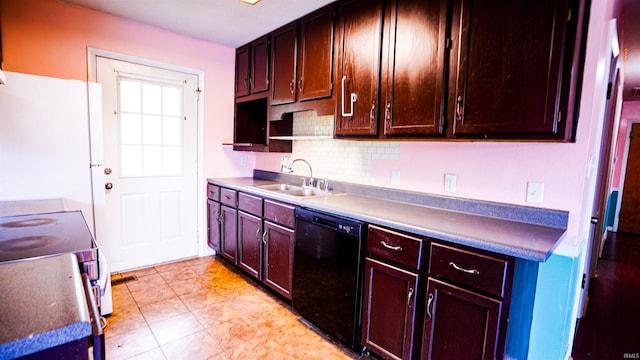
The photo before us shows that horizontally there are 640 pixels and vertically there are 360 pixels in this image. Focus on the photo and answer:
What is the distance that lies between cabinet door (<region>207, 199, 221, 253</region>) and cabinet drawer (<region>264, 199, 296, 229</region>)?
37.5 inches

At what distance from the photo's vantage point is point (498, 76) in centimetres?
151

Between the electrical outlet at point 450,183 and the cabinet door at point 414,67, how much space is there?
1.36 ft

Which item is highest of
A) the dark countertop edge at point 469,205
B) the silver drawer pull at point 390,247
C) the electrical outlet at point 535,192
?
the electrical outlet at point 535,192

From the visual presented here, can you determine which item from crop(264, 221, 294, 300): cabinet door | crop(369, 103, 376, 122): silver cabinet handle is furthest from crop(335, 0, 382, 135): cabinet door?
crop(264, 221, 294, 300): cabinet door

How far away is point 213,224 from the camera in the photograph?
3.39 metres

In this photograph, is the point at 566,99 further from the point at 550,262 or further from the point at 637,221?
the point at 637,221

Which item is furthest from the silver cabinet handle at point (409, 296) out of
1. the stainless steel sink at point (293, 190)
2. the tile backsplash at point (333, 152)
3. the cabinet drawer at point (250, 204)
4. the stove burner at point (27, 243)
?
the stove burner at point (27, 243)

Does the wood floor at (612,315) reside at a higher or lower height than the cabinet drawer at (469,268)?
lower

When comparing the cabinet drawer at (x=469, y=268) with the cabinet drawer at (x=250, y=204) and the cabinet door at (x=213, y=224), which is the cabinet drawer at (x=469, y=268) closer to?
the cabinet drawer at (x=250, y=204)

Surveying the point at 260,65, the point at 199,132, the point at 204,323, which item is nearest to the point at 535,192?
the point at 204,323

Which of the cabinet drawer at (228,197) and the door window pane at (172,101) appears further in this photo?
the door window pane at (172,101)

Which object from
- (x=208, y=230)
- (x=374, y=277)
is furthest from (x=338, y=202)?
(x=208, y=230)

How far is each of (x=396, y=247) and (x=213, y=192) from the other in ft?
7.50

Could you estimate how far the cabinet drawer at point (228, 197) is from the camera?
2960 mm
